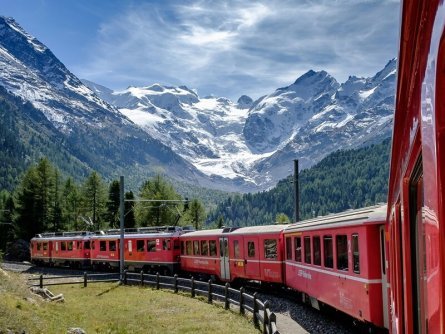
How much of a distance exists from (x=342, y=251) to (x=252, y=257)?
44.5 feet

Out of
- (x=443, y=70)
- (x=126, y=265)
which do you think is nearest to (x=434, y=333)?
(x=443, y=70)

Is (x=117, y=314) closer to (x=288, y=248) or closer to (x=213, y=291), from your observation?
(x=213, y=291)

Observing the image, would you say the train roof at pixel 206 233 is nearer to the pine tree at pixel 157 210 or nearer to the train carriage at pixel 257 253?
the train carriage at pixel 257 253

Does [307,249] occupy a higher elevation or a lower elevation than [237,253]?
higher

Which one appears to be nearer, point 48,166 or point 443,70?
point 443,70

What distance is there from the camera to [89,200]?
78.8 m

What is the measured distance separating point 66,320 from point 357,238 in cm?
1227

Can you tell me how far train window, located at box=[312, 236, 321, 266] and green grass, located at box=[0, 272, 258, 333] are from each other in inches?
131

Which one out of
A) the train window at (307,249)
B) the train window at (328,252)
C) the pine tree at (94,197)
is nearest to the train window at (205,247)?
the train window at (307,249)

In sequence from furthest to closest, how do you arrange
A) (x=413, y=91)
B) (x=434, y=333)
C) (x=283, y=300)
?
1. (x=283, y=300)
2. (x=413, y=91)
3. (x=434, y=333)

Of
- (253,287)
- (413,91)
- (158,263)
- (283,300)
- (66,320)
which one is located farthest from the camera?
(158,263)

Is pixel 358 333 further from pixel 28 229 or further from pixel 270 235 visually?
pixel 28 229

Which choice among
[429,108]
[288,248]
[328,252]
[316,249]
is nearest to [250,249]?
[288,248]

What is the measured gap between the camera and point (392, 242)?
7086 mm
